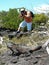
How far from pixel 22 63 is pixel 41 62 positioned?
46 centimetres

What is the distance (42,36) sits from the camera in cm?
978

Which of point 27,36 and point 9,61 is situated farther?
point 27,36

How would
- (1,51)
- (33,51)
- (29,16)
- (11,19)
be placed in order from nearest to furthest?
(33,51) → (1,51) → (29,16) → (11,19)

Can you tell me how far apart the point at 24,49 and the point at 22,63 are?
0.90 metres

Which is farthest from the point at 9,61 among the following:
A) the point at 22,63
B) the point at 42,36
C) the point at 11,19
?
the point at 11,19

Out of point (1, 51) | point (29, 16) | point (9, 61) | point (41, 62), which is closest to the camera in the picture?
point (41, 62)

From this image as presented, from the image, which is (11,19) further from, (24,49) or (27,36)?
(24,49)

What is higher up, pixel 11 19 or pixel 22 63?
pixel 22 63

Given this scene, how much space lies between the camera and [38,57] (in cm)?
653

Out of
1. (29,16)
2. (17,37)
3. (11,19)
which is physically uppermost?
(29,16)

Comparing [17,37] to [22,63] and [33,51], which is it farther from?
[22,63]

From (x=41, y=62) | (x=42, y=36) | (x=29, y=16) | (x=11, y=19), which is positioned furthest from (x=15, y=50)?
(x=11, y=19)

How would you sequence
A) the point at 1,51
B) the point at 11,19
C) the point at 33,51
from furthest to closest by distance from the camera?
the point at 11,19 → the point at 1,51 → the point at 33,51

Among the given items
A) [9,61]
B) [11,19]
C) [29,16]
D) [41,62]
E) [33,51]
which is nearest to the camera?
[41,62]
